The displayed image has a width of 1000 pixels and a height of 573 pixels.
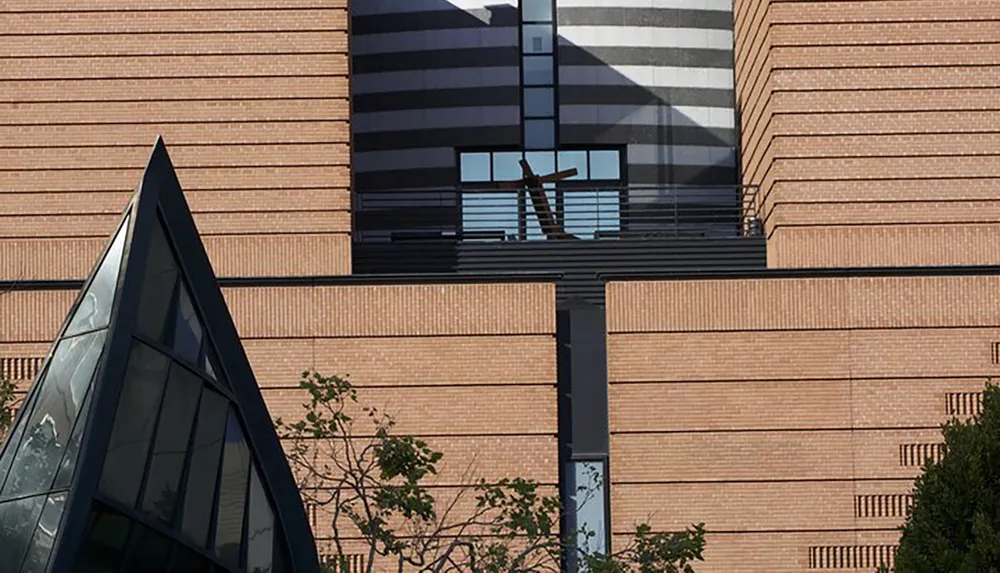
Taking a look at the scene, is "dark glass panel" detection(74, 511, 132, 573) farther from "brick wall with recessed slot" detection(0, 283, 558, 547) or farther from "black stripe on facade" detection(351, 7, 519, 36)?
"black stripe on facade" detection(351, 7, 519, 36)

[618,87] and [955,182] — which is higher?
[618,87]

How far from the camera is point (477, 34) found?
36.0 metres

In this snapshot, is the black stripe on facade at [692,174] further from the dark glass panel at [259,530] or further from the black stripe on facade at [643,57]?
the dark glass panel at [259,530]

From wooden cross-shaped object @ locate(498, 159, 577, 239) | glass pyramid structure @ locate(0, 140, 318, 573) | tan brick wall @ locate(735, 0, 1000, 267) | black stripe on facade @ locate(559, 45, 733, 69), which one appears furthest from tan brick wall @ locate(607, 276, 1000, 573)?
glass pyramid structure @ locate(0, 140, 318, 573)

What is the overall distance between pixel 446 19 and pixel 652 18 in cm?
391

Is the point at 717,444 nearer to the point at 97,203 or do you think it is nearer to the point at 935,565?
the point at 935,565

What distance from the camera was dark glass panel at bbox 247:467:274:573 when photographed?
A: 14.6 m

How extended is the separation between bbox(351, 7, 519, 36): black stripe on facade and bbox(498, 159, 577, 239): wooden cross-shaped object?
9.36ft

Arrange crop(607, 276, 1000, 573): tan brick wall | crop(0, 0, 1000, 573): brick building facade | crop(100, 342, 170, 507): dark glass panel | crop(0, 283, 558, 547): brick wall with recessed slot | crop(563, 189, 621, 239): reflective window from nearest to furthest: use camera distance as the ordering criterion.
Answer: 1. crop(100, 342, 170, 507): dark glass panel
2. crop(607, 276, 1000, 573): tan brick wall
3. crop(0, 0, 1000, 573): brick building facade
4. crop(0, 283, 558, 547): brick wall with recessed slot
5. crop(563, 189, 621, 239): reflective window

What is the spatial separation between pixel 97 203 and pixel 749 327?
395 inches

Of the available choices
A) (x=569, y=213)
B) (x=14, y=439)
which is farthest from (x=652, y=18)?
(x=14, y=439)

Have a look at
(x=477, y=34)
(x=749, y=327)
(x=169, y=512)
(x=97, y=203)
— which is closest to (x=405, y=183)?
(x=477, y=34)

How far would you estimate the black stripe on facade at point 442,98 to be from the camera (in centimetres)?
3591

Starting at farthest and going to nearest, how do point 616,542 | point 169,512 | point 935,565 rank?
1. point 616,542
2. point 935,565
3. point 169,512
